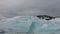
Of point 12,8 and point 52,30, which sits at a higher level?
point 12,8

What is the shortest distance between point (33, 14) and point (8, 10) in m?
0.34

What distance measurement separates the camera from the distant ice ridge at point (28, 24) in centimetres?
184

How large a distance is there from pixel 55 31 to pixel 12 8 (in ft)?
2.13

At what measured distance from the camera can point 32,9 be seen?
1.87 meters

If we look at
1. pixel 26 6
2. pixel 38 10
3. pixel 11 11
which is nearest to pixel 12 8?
pixel 11 11

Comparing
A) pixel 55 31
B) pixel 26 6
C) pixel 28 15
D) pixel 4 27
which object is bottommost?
pixel 55 31

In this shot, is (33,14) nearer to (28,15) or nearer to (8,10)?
(28,15)

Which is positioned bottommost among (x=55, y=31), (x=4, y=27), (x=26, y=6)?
(x=55, y=31)

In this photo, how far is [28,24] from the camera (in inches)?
73.5

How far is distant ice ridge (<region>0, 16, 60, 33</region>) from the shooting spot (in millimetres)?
1843

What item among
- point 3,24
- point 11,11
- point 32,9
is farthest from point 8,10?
point 32,9

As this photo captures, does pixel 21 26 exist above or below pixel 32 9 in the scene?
below

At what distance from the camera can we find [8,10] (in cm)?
188

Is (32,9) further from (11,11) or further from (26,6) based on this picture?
(11,11)
